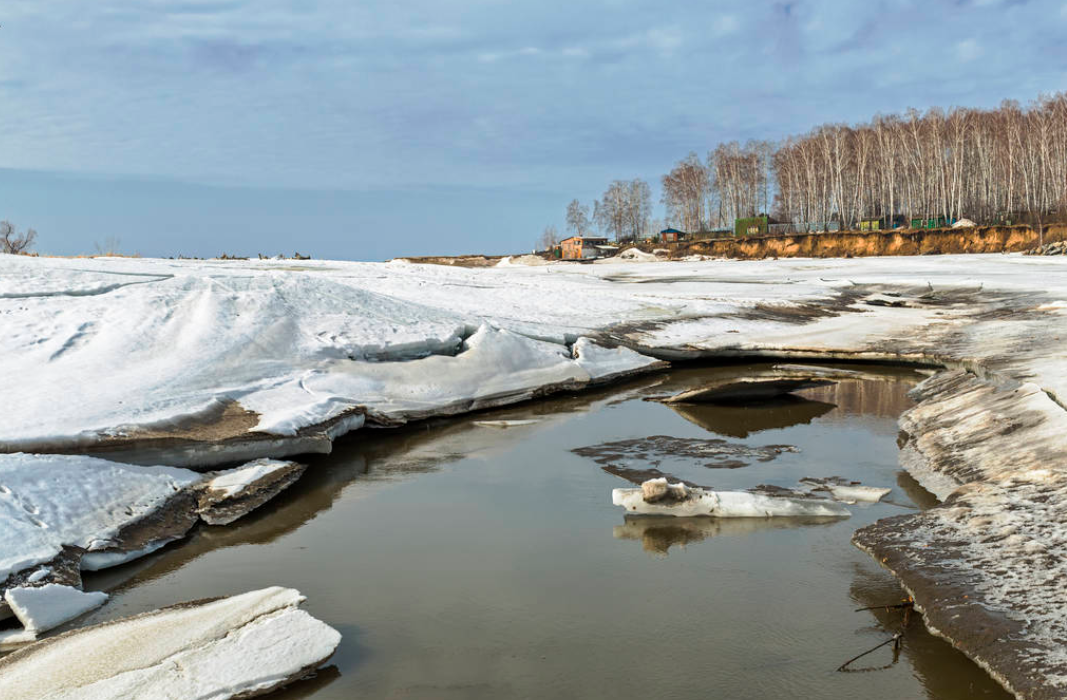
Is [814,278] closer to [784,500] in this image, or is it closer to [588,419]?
[588,419]

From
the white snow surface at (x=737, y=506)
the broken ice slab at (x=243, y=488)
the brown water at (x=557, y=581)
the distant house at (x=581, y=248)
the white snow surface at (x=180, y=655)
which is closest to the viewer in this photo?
the white snow surface at (x=180, y=655)

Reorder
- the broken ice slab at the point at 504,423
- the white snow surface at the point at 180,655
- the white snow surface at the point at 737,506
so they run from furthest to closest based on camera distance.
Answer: the broken ice slab at the point at 504,423, the white snow surface at the point at 737,506, the white snow surface at the point at 180,655

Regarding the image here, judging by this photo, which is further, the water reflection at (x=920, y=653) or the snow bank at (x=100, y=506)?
the snow bank at (x=100, y=506)

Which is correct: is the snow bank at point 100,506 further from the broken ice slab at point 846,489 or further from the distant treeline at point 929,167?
the distant treeline at point 929,167

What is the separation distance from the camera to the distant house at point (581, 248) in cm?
5288

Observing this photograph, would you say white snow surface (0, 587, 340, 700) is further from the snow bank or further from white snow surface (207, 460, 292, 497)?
white snow surface (207, 460, 292, 497)

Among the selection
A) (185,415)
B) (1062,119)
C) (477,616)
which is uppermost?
(1062,119)

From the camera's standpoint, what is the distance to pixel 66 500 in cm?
532

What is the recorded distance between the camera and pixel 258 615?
13.3 feet

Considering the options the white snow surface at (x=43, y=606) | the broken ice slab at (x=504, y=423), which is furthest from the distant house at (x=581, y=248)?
the white snow surface at (x=43, y=606)

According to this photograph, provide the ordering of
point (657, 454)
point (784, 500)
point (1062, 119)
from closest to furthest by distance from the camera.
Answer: point (784, 500) → point (657, 454) → point (1062, 119)

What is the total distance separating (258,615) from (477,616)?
42.4 inches

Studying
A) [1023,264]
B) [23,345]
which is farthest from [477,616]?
[1023,264]

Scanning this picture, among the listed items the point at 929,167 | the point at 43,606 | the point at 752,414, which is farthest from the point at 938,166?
the point at 43,606
